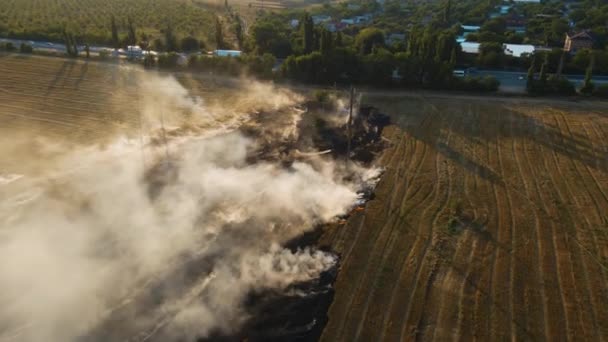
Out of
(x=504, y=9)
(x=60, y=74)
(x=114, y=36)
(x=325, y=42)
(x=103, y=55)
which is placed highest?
(x=504, y=9)

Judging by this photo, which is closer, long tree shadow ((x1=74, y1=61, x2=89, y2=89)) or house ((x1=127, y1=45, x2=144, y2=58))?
long tree shadow ((x1=74, y1=61, x2=89, y2=89))

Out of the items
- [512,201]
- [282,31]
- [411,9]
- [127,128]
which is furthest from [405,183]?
[411,9]

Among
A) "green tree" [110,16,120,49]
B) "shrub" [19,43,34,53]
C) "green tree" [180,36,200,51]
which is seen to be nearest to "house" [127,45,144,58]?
"green tree" [110,16,120,49]

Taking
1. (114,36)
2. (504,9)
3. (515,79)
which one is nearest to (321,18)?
(504,9)

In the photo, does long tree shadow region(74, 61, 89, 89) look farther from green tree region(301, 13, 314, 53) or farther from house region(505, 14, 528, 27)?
house region(505, 14, 528, 27)

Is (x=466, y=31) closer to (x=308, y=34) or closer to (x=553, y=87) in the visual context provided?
(x=553, y=87)

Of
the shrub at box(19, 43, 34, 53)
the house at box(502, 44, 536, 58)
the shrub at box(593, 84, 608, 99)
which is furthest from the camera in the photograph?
the house at box(502, 44, 536, 58)

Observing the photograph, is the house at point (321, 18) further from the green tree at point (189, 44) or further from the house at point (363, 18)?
the green tree at point (189, 44)

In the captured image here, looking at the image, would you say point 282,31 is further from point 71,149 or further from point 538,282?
point 538,282
